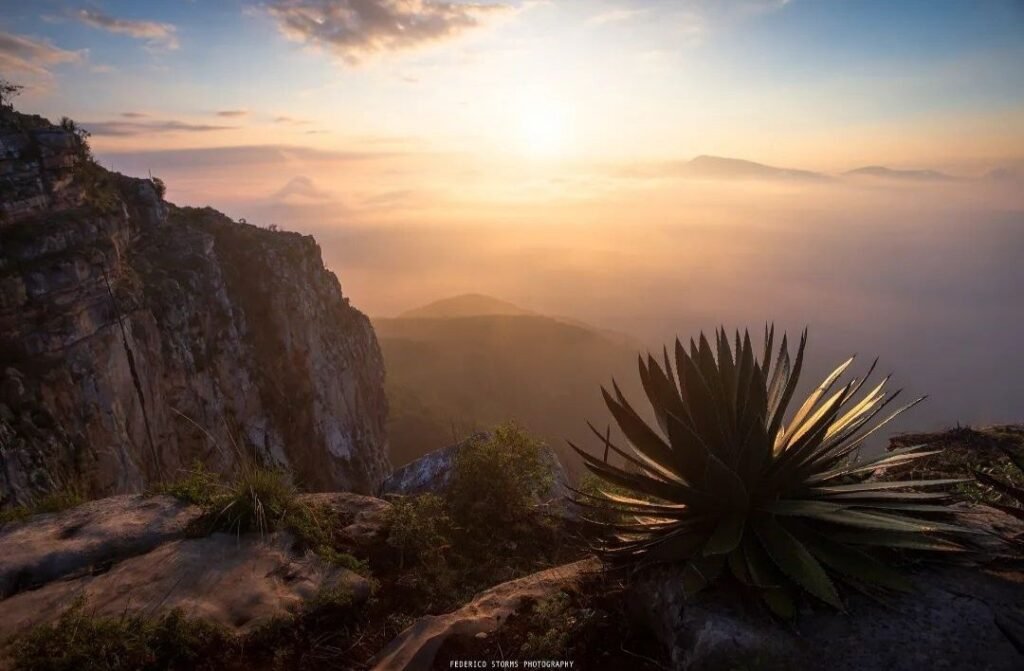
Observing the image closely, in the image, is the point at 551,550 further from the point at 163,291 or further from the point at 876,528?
the point at 163,291

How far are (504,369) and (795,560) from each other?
4388 inches

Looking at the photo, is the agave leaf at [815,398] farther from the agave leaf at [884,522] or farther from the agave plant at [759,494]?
the agave leaf at [884,522]

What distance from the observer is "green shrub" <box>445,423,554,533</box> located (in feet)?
19.5

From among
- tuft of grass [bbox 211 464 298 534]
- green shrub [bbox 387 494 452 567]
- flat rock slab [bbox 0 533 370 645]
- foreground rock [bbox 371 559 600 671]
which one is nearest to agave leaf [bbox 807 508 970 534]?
foreground rock [bbox 371 559 600 671]

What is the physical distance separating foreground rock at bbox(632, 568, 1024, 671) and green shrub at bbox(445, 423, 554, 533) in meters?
2.86

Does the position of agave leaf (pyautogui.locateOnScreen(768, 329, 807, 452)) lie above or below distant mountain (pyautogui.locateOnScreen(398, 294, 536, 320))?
above

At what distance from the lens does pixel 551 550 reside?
5781 mm

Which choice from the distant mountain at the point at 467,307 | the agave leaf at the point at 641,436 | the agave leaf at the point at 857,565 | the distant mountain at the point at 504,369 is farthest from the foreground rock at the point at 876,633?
the distant mountain at the point at 467,307

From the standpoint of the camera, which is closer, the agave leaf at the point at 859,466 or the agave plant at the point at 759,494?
the agave plant at the point at 759,494

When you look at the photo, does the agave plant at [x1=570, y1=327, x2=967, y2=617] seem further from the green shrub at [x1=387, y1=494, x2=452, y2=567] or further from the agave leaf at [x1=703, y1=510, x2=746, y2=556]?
the green shrub at [x1=387, y1=494, x2=452, y2=567]

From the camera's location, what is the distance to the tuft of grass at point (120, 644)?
133 inches

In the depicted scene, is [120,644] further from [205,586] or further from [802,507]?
[802,507]

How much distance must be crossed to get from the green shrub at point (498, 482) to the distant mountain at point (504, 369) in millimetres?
76145

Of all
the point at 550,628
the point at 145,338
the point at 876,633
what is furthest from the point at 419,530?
the point at 145,338
